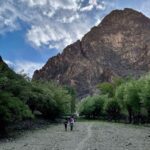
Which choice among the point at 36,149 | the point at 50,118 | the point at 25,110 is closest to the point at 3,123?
the point at 25,110

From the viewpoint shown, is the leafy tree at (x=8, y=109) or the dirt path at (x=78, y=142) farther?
the leafy tree at (x=8, y=109)

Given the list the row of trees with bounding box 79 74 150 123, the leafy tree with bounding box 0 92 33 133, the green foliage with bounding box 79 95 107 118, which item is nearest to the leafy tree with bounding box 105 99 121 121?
the row of trees with bounding box 79 74 150 123

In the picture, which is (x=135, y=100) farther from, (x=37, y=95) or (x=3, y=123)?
(x=3, y=123)

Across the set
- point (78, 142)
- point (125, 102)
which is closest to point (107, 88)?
point (125, 102)

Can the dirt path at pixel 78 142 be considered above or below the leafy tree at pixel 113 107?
below

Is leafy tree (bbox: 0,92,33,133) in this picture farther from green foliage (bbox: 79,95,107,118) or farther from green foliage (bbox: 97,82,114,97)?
green foliage (bbox: 97,82,114,97)

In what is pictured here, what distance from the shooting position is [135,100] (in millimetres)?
92688

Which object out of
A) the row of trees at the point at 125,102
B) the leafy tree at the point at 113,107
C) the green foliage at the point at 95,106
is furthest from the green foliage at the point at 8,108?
the green foliage at the point at 95,106

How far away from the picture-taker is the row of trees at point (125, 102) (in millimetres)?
83188

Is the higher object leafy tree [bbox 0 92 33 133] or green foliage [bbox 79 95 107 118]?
green foliage [bbox 79 95 107 118]

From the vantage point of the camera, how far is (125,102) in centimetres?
10075

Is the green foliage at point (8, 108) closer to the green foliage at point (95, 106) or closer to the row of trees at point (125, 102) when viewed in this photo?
the row of trees at point (125, 102)

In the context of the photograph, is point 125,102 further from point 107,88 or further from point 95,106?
point 107,88

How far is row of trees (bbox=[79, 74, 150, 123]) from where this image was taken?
3275 inches
